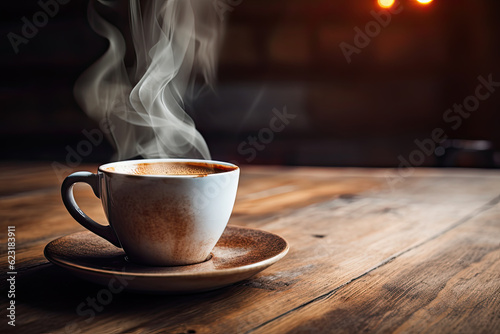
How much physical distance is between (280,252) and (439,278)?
16cm

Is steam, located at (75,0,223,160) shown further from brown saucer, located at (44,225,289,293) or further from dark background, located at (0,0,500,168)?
brown saucer, located at (44,225,289,293)

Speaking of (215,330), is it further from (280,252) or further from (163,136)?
(163,136)

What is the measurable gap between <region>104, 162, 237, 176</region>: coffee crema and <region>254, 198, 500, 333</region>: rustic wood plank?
0.20m

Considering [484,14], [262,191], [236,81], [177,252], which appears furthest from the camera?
[236,81]

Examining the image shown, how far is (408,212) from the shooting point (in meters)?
0.86

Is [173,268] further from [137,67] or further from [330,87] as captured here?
[330,87]

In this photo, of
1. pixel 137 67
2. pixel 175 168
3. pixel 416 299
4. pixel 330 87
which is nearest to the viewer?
pixel 416 299

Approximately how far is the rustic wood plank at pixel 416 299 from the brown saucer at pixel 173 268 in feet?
0.20

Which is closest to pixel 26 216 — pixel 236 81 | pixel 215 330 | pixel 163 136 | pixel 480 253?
pixel 163 136

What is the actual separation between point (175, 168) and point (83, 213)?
12cm

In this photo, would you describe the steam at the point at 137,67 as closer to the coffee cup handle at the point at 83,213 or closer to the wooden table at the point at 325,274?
the wooden table at the point at 325,274

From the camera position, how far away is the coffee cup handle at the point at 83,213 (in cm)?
53

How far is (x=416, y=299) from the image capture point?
454mm

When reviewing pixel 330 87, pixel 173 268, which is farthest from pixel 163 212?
pixel 330 87
